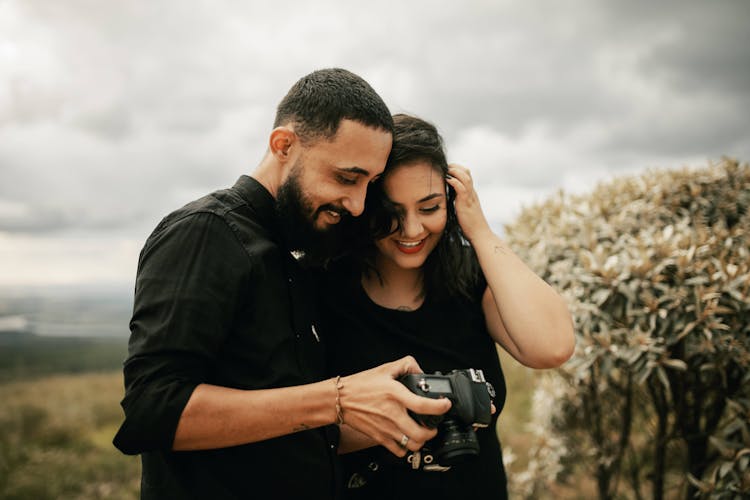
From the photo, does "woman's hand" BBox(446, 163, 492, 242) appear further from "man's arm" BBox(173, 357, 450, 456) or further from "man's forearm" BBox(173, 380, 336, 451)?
"man's forearm" BBox(173, 380, 336, 451)

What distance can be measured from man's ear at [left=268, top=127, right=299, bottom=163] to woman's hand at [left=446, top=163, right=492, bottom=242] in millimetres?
801

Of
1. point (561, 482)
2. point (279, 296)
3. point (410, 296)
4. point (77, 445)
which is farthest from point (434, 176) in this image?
point (77, 445)

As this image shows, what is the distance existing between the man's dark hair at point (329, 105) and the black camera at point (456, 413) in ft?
3.19

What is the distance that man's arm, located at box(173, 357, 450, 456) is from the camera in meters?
1.45

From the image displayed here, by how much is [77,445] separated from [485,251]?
5327 mm

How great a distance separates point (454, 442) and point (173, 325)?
40.6 inches

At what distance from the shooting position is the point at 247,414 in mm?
1489

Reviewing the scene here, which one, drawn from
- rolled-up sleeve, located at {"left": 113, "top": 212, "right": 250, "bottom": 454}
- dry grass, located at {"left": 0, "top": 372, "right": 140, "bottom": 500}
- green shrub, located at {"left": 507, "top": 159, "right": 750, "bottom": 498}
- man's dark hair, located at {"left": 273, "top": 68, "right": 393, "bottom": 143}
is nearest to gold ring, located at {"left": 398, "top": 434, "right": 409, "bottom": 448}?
rolled-up sleeve, located at {"left": 113, "top": 212, "right": 250, "bottom": 454}

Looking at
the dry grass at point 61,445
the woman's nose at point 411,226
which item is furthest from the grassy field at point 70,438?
the woman's nose at point 411,226

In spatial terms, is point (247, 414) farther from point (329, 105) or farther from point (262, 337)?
point (329, 105)

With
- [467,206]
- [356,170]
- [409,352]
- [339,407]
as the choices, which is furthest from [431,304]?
[339,407]

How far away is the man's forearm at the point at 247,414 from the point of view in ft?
4.74

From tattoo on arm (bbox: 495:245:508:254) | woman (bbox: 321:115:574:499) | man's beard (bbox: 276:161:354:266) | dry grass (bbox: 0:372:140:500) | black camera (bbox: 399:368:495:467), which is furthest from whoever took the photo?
dry grass (bbox: 0:372:140:500)

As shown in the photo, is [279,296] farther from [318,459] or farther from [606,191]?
[606,191]
